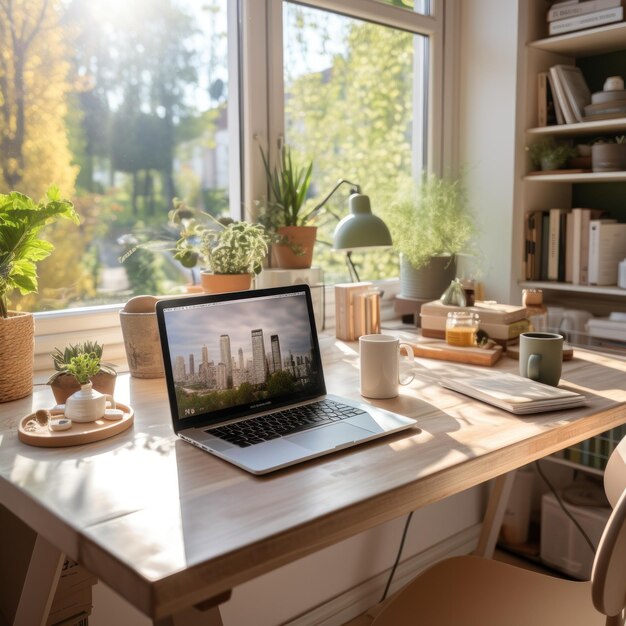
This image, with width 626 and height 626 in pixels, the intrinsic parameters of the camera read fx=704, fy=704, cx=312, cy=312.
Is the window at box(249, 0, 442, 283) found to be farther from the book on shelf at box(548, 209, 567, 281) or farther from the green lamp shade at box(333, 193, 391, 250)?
the book on shelf at box(548, 209, 567, 281)

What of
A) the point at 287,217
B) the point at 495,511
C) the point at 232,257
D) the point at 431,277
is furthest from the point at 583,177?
the point at 232,257

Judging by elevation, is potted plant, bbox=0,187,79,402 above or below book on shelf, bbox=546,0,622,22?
below

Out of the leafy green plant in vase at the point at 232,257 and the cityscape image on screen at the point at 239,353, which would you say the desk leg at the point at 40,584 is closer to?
the cityscape image on screen at the point at 239,353

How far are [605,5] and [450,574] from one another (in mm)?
1803

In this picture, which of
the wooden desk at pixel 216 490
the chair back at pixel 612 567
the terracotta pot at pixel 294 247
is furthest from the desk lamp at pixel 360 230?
the chair back at pixel 612 567

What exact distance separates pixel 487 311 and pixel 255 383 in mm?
788

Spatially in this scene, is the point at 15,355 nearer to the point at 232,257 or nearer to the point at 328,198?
the point at 232,257

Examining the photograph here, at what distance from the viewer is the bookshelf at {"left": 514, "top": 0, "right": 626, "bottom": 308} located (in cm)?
233

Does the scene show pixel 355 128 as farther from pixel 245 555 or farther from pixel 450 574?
pixel 245 555

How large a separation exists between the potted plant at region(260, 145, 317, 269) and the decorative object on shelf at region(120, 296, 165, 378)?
0.55 meters

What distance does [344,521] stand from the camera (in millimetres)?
911

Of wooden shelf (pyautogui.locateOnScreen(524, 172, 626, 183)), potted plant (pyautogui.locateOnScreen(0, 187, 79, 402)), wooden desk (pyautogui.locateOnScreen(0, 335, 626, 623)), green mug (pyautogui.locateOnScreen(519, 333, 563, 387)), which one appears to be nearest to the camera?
wooden desk (pyautogui.locateOnScreen(0, 335, 626, 623))

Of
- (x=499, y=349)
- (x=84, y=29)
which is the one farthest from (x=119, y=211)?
(x=499, y=349)

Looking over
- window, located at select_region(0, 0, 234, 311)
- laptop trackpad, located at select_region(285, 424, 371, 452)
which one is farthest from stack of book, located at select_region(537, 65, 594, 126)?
laptop trackpad, located at select_region(285, 424, 371, 452)
